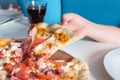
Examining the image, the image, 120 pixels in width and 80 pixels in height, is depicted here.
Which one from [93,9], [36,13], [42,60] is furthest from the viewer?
[93,9]

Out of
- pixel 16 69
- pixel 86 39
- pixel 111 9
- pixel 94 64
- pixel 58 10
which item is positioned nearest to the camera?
pixel 16 69

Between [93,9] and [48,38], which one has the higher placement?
[48,38]

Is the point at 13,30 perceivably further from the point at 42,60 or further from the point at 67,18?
the point at 42,60

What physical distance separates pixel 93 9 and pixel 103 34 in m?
0.63

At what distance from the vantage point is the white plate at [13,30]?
0.86 m

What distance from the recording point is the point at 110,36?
0.85 m

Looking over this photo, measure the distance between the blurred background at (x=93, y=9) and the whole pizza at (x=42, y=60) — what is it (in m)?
0.84

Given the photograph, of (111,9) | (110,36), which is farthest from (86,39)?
(111,9)

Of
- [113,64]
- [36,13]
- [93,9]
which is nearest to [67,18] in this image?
[36,13]

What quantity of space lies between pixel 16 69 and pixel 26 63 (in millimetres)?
26

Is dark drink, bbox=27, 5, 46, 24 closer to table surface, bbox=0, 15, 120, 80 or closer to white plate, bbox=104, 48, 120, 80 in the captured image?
table surface, bbox=0, 15, 120, 80

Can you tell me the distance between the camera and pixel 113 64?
0.58 m

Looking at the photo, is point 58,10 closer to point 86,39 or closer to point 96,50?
point 86,39

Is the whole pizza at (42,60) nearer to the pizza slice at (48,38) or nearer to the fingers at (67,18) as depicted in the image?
the pizza slice at (48,38)
